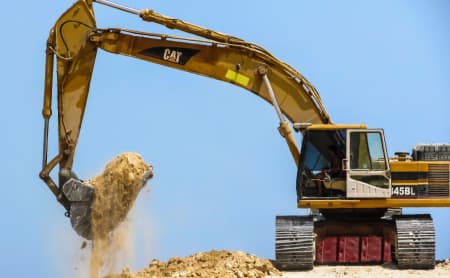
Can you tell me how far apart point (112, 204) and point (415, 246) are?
18.2ft

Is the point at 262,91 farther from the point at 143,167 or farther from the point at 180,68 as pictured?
the point at 143,167

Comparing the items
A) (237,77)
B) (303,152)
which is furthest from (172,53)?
(303,152)

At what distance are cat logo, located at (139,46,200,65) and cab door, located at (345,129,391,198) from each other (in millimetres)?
3387

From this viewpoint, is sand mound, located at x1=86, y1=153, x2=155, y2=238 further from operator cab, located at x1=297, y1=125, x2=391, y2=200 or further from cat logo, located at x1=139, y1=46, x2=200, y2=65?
operator cab, located at x1=297, y1=125, x2=391, y2=200

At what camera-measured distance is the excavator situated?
741 inches

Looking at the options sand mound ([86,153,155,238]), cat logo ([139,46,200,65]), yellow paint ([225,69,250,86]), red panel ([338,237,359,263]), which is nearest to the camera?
sand mound ([86,153,155,238])

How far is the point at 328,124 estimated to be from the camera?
64.4 ft

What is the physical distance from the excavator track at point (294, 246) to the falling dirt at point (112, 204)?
2768 mm

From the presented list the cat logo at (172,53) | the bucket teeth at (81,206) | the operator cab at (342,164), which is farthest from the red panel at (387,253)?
the bucket teeth at (81,206)

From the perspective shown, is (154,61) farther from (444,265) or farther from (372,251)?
(444,265)

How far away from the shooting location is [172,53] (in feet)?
64.6

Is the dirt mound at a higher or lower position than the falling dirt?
lower

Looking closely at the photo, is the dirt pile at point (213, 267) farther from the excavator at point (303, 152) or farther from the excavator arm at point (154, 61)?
the excavator arm at point (154, 61)

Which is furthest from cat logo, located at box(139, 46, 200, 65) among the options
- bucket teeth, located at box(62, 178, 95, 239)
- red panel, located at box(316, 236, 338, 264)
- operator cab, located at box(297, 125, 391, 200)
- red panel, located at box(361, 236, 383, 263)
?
red panel, located at box(361, 236, 383, 263)
